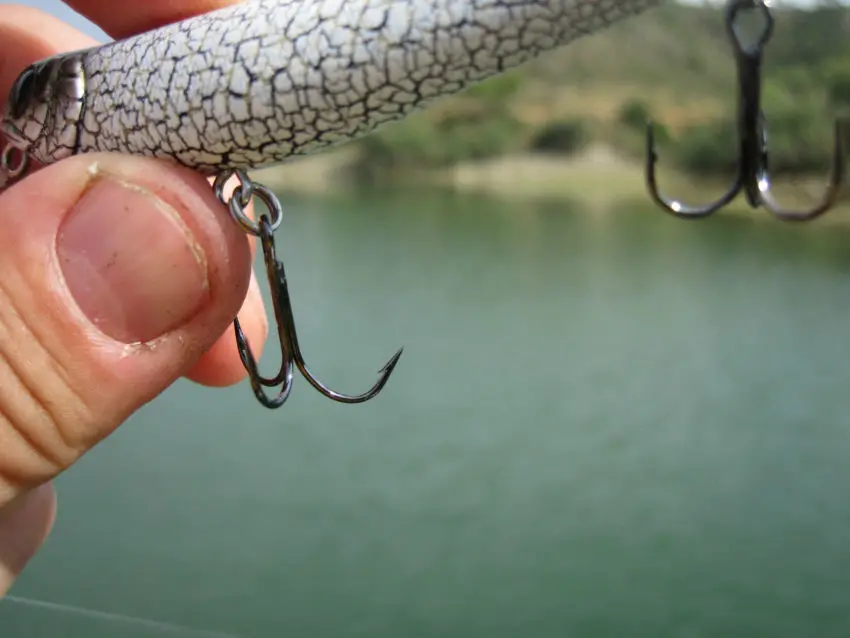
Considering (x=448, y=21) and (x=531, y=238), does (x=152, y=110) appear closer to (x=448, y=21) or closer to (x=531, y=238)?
(x=448, y=21)

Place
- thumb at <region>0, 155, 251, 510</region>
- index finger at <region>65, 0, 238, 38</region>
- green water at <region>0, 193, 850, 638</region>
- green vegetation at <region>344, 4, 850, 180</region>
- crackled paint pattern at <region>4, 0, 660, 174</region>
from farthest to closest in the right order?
green vegetation at <region>344, 4, 850, 180</region>, green water at <region>0, 193, 850, 638</region>, index finger at <region>65, 0, 238, 38</region>, thumb at <region>0, 155, 251, 510</region>, crackled paint pattern at <region>4, 0, 660, 174</region>

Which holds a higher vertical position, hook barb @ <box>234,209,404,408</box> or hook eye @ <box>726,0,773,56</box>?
hook eye @ <box>726,0,773,56</box>

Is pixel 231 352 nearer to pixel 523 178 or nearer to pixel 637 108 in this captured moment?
pixel 637 108

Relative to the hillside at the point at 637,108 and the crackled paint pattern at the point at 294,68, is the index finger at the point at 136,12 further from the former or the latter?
the hillside at the point at 637,108

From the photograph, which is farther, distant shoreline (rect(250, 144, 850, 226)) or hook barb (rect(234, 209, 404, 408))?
distant shoreline (rect(250, 144, 850, 226))

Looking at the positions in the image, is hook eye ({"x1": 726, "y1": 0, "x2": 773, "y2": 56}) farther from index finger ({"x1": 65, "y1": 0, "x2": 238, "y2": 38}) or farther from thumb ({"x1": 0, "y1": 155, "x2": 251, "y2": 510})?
index finger ({"x1": 65, "y1": 0, "x2": 238, "y2": 38})

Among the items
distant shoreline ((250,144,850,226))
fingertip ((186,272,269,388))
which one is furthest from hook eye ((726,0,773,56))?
distant shoreline ((250,144,850,226))

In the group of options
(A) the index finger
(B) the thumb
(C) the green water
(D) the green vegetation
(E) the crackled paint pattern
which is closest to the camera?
(E) the crackled paint pattern

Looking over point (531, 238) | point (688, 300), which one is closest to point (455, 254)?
point (531, 238)
